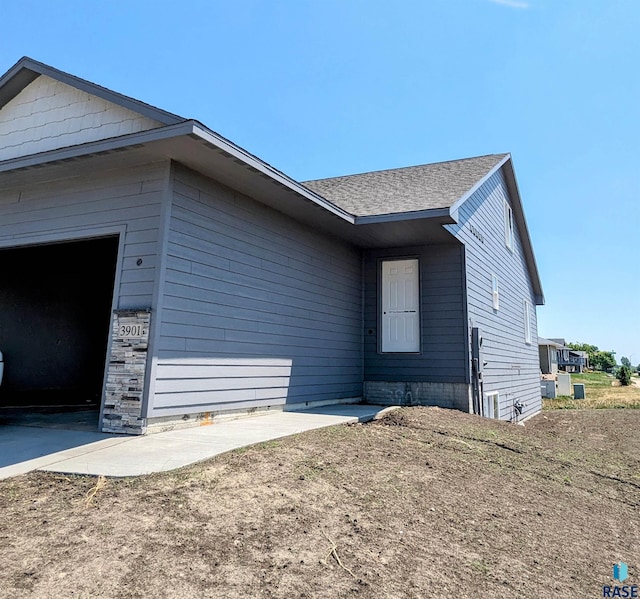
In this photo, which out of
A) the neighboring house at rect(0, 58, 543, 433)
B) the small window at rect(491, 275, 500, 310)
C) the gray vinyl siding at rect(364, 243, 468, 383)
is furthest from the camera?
the small window at rect(491, 275, 500, 310)

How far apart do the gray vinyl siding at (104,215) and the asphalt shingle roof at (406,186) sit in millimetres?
3862

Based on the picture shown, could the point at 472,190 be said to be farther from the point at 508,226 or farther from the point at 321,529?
the point at 321,529

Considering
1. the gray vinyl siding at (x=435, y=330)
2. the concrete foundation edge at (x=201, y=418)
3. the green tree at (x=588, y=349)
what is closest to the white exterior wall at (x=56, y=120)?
the concrete foundation edge at (x=201, y=418)

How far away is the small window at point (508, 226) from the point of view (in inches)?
496

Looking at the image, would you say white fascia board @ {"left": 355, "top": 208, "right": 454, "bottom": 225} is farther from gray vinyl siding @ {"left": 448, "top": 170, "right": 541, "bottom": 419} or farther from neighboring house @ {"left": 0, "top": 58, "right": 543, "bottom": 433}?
gray vinyl siding @ {"left": 448, "top": 170, "right": 541, "bottom": 419}

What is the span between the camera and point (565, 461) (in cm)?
532

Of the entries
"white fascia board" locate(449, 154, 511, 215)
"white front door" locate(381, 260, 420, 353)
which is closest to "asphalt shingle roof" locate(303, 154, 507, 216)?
"white fascia board" locate(449, 154, 511, 215)

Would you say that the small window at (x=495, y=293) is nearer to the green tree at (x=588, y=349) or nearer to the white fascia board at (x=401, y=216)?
the white fascia board at (x=401, y=216)

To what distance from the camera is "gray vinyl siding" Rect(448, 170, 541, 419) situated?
934 centimetres

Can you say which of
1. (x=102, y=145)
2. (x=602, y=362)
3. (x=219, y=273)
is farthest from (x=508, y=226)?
(x=602, y=362)

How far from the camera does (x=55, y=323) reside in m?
9.68

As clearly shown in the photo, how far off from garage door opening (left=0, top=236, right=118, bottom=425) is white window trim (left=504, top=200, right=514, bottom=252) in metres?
10.1

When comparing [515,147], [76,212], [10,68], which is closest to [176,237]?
[76,212]

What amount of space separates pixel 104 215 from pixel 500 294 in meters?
9.57
